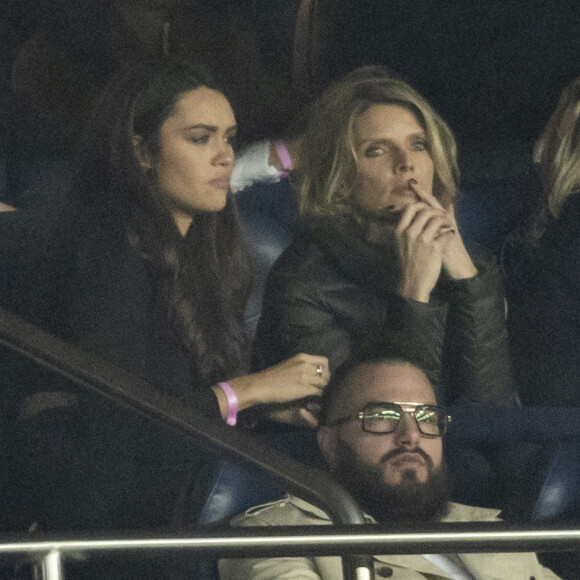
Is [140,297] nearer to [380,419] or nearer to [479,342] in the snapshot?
[380,419]

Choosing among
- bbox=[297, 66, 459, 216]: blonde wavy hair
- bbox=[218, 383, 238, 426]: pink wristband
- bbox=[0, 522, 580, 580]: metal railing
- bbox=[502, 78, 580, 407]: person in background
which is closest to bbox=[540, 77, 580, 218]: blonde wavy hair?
bbox=[502, 78, 580, 407]: person in background

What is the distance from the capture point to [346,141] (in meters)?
1.61

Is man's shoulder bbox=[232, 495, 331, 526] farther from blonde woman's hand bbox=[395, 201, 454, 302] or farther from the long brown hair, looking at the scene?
blonde woman's hand bbox=[395, 201, 454, 302]

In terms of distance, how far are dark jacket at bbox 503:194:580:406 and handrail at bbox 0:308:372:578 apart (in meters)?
0.79

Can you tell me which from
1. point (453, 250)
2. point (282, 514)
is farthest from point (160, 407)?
point (453, 250)

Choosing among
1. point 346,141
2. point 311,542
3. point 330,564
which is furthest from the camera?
point 346,141

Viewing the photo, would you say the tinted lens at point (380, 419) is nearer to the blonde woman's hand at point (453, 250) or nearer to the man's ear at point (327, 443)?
the man's ear at point (327, 443)

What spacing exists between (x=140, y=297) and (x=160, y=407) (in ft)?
1.94

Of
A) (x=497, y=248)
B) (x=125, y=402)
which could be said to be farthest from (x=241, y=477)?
(x=497, y=248)

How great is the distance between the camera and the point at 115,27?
154 centimetres

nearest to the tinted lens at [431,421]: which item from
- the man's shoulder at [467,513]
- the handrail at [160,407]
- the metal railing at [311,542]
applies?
the man's shoulder at [467,513]

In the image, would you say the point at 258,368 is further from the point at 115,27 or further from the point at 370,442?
the point at 115,27

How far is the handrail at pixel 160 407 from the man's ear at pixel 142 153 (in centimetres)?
64

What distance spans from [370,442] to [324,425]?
0.07 m
